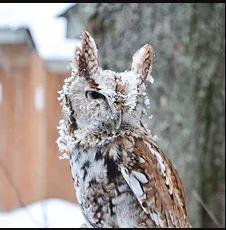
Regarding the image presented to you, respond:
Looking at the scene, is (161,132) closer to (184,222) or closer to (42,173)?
(184,222)

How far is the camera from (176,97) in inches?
185

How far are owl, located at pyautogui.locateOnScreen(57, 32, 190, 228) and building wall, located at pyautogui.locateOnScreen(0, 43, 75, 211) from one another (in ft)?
15.0

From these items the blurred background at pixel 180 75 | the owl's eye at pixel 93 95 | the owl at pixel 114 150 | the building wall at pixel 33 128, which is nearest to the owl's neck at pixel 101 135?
the owl at pixel 114 150

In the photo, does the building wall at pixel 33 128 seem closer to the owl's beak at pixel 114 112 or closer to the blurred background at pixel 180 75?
the blurred background at pixel 180 75

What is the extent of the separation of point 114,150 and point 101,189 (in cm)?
14

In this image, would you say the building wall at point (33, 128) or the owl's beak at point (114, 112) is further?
the building wall at point (33, 128)

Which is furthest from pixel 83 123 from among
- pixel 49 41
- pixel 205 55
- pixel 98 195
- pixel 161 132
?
pixel 49 41

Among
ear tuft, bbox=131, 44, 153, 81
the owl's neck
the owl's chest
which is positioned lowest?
the owl's chest

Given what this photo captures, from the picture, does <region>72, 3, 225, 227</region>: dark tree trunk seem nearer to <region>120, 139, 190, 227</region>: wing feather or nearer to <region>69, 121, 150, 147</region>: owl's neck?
<region>69, 121, 150, 147</region>: owl's neck

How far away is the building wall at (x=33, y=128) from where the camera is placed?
24.1 feet

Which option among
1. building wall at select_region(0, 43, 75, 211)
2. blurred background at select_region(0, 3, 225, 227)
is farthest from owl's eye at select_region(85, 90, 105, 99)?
building wall at select_region(0, 43, 75, 211)

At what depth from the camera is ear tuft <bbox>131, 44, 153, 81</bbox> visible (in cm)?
233

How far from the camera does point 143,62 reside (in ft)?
7.67

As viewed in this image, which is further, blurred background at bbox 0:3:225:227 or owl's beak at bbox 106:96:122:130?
blurred background at bbox 0:3:225:227
